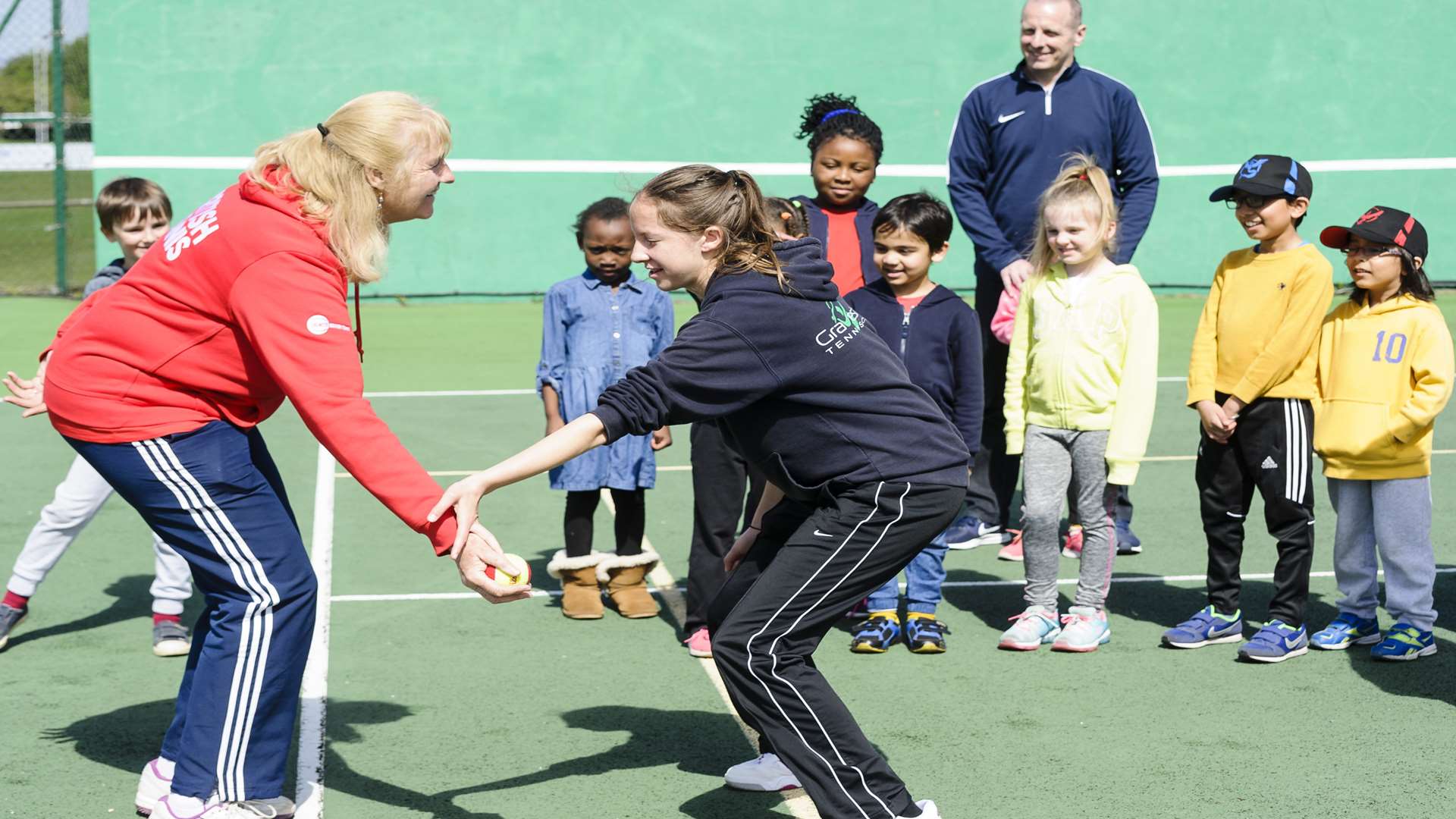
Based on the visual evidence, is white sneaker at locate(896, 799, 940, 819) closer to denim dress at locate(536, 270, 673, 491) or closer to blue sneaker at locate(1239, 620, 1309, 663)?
blue sneaker at locate(1239, 620, 1309, 663)

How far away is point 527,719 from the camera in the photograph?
526 cm

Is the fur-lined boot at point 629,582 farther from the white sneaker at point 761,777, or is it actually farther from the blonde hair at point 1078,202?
the blonde hair at point 1078,202

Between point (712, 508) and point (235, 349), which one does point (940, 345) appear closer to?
point (712, 508)

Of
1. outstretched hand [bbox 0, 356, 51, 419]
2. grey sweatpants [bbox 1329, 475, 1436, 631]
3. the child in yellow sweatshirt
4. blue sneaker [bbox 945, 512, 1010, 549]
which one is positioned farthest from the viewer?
blue sneaker [bbox 945, 512, 1010, 549]

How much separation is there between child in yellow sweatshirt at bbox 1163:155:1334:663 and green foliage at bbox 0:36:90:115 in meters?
14.2

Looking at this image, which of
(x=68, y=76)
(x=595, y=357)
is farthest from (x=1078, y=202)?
(x=68, y=76)

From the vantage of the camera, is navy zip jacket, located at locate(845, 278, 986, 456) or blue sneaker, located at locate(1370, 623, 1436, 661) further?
navy zip jacket, located at locate(845, 278, 986, 456)

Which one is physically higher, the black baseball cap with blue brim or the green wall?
the green wall

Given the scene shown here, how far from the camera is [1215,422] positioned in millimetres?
5953

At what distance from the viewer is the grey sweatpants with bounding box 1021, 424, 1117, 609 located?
5973 millimetres

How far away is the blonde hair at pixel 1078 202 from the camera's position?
234 inches

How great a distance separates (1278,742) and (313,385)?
10.5 feet

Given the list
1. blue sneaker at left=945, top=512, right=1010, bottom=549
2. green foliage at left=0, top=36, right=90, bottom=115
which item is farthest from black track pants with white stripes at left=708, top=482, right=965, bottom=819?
green foliage at left=0, top=36, right=90, bottom=115

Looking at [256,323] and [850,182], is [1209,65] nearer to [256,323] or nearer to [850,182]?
[850,182]
